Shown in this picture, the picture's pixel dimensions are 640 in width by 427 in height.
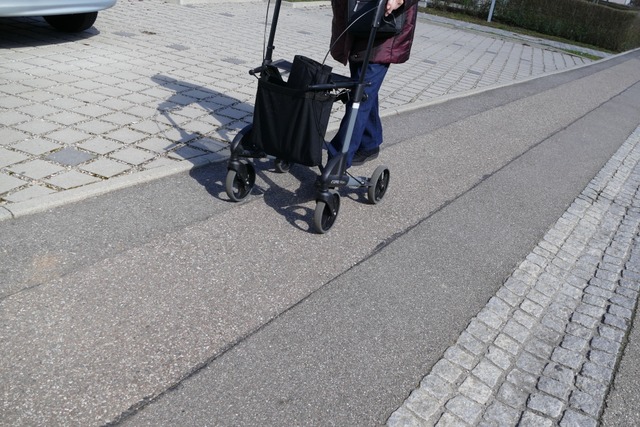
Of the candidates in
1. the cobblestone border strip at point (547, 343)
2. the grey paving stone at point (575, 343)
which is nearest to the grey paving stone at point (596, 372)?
the cobblestone border strip at point (547, 343)

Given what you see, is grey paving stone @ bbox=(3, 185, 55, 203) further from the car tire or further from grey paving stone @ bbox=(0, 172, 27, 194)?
the car tire

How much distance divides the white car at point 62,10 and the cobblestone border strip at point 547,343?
5964 mm

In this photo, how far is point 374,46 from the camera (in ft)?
15.9

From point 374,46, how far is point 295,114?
102 centimetres

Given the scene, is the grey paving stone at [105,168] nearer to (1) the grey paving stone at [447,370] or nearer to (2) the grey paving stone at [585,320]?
(1) the grey paving stone at [447,370]

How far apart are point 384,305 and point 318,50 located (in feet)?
27.6

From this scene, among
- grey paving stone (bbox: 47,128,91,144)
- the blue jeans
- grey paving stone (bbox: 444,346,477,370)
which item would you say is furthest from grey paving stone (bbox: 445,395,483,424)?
grey paving stone (bbox: 47,128,91,144)

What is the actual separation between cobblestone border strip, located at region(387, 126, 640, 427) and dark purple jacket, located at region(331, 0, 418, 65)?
5.69ft

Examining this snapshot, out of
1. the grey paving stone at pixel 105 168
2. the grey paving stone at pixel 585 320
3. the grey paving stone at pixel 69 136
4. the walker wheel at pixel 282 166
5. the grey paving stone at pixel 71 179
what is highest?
the walker wheel at pixel 282 166

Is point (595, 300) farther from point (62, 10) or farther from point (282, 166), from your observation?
point (62, 10)

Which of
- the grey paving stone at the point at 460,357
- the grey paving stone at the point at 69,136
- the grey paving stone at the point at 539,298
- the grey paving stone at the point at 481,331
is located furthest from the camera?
the grey paving stone at the point at 69,136

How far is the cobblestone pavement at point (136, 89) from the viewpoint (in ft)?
16.2

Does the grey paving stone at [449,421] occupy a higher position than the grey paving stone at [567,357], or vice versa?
the grey paving stone at [567,357]

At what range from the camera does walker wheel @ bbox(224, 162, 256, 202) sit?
4.66 metres
